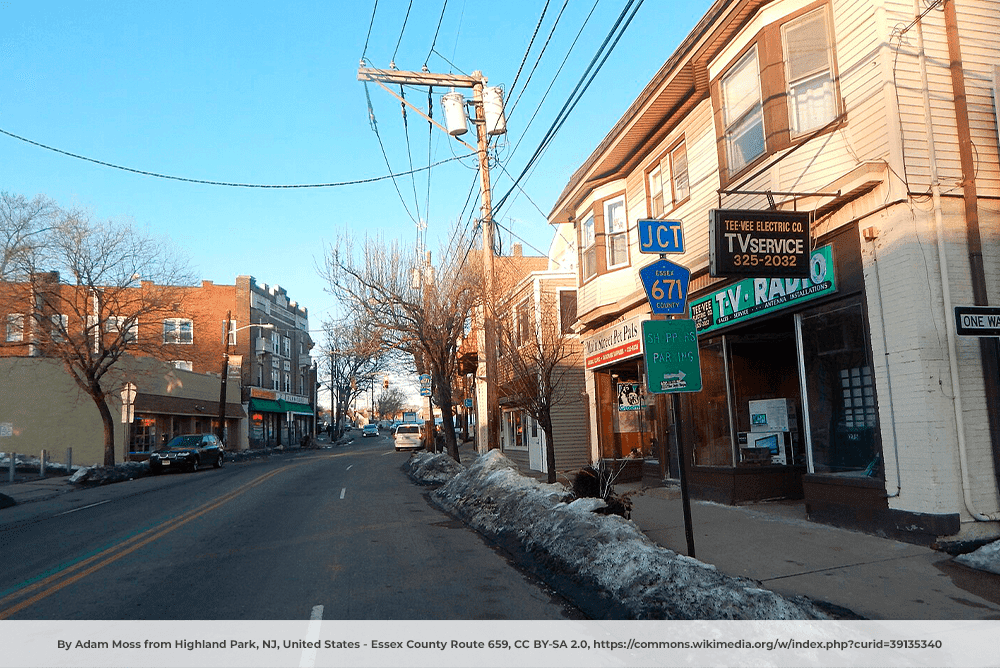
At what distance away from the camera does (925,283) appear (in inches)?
318

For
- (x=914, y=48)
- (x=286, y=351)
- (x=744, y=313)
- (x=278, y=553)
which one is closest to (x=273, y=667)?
(x=278, y=553)

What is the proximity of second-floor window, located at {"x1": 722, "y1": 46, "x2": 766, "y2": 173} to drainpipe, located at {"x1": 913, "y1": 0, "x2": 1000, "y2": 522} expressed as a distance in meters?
2.49

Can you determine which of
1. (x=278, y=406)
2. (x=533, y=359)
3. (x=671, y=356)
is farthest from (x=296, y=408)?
(x=671, y=356)

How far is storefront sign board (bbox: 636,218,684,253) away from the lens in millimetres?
8117

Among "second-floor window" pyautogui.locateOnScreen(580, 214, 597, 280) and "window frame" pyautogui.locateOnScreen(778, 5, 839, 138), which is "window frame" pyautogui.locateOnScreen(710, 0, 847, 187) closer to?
"window frame" pyautogui.locateOnScreen(778, 5, 839, 138)

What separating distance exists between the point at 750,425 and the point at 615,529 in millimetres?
5695

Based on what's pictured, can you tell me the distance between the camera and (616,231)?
16578 mm

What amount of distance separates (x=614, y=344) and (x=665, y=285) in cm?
814

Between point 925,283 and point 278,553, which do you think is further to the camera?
point 278,553

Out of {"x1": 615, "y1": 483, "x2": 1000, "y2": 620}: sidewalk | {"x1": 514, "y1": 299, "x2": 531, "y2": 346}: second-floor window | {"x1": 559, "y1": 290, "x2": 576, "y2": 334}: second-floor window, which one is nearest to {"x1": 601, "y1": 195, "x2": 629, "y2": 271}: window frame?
{"x1": 514, "y1": 299, "x2": 531, "y2": 346}: second-floor window

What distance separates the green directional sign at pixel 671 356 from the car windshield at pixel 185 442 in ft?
90.0

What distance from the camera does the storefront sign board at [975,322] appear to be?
7270 mm

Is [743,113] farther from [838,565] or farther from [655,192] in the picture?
[838,565]

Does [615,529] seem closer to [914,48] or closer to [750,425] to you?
[750,425]
